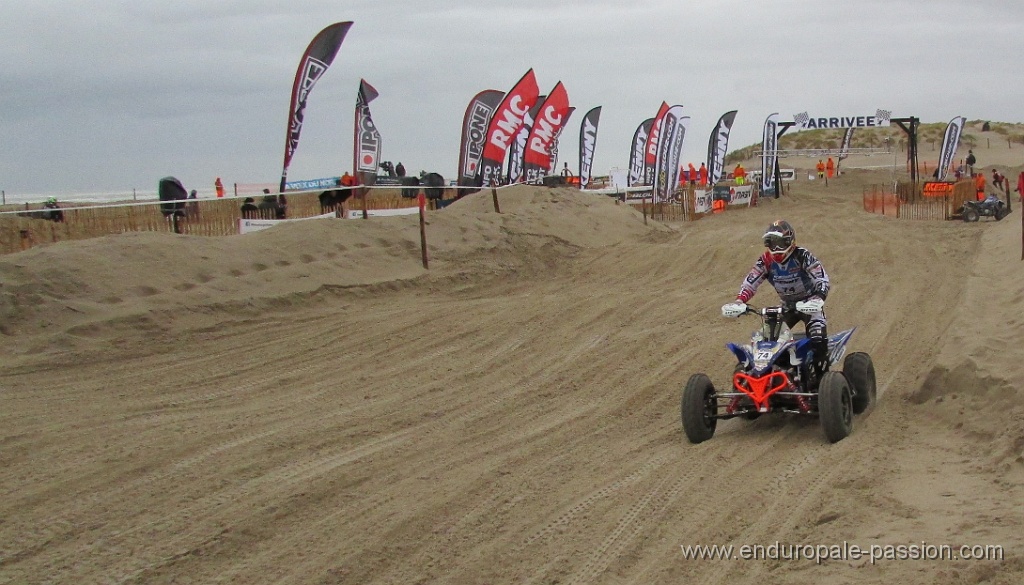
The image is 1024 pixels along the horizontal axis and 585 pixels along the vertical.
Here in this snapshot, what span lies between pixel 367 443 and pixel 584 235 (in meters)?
15.6

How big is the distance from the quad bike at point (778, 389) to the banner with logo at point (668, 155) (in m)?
30.2

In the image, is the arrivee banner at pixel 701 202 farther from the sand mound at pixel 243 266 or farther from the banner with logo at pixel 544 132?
the sand mound at pixel 243 266

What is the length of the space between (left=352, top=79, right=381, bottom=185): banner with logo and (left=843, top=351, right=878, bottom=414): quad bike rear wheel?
55.4 feet

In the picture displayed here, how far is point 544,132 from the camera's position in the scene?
29.9 meters

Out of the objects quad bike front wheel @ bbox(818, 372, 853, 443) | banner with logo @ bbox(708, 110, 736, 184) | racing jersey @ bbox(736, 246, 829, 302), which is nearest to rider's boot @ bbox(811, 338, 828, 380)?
racing jersey @ bbox(736, 246, 829, 302)

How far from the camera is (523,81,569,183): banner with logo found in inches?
1168

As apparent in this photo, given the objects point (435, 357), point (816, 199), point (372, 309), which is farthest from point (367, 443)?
point (816, 199)

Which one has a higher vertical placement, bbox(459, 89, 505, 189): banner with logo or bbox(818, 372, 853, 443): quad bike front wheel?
bbox(459, 89, 505, 189): banner with logo

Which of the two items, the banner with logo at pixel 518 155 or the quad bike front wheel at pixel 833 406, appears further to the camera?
the banner with logo at pixel 518 155

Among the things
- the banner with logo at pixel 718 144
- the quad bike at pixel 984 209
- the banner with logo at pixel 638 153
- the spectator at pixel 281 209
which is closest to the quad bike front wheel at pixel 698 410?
the spectator at pixel 281 209

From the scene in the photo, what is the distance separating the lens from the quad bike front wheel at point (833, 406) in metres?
7.39

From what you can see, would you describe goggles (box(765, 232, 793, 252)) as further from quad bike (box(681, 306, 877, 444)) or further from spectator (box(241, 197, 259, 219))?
spectator (box(241, 197, 259, 219))

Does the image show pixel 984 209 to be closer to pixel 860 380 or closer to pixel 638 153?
pixel 638 153

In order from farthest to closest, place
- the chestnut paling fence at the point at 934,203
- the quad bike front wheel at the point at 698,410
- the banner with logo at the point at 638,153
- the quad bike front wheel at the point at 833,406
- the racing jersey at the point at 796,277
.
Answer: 1. the banner with logo at the point at 638,153
2. the chestnut paling fence at the point at 934,203
3. the racing jersey at the point at 796,277
4. the quad bike front wheel at the point at 698,410
5. the quad bike front wheel at the point at 833,406
